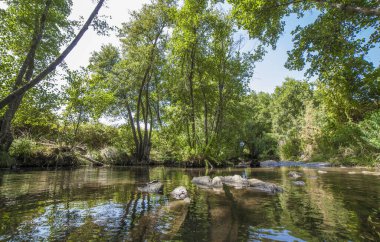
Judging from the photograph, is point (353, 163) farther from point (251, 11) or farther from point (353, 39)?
point (251, 11)

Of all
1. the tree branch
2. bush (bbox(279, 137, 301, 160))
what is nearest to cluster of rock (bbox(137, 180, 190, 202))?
the tree branch

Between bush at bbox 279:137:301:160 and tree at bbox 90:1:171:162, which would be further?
bush at bbox 279:137:301:160

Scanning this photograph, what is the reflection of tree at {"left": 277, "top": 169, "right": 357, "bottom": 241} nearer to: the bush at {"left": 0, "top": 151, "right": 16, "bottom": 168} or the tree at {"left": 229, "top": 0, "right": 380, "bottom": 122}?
the tree at {"left": 229, "top": 0, "right": 380, "bottom": 122}

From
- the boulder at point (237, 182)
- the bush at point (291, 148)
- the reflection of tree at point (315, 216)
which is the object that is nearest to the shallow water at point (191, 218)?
the reflection of tree at point (315, 216)

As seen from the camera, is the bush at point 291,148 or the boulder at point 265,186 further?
the bush at point 291,148

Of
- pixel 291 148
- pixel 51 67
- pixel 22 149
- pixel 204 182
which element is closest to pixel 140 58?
pixel 22 149

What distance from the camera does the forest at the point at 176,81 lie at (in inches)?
453

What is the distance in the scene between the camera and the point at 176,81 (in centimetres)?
2212

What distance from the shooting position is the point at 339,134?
61.2 ft

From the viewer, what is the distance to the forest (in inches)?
453

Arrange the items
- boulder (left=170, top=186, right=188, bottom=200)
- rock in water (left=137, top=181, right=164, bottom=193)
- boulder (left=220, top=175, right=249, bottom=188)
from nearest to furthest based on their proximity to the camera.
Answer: boulder (left=170, top=186, right=188, bottom=200) → rock in water (left=137, top=181, right=164, bottom=193) → boulder (left=220, top=175, right=249, bottom=188)

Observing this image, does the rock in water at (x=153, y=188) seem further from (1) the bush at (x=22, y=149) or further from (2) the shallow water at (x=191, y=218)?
(1) the bush at (x=22, y=149)

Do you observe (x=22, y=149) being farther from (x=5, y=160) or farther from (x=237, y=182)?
(x=237, y=182)

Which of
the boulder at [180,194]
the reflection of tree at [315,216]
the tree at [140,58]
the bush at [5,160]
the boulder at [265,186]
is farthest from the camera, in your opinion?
the tree at [140,58]
